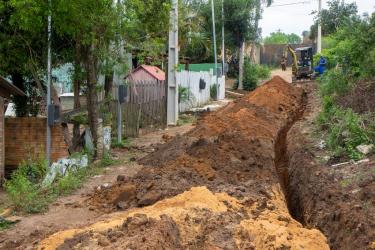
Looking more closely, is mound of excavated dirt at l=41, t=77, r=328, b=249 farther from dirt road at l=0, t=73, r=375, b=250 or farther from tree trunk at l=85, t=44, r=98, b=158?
tree trunk at l=85, t=44, r=98, b=158

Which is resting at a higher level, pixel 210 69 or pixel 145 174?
pixel 210 69

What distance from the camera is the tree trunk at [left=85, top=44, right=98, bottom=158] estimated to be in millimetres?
13953

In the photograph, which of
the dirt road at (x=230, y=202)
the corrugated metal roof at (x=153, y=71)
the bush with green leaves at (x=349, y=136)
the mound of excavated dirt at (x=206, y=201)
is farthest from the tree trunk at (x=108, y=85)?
the corrugated metal roof at (x=153, y=71)

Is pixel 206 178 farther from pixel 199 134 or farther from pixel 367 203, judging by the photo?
pixel 199 134

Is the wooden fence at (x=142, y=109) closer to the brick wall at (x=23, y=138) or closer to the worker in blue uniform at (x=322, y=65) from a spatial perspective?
the brick wall at (x=23, y=138)

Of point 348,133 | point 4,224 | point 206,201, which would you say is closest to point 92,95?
point 4,224

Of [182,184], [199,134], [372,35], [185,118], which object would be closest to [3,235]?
[182,184]

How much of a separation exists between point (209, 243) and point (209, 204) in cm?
118

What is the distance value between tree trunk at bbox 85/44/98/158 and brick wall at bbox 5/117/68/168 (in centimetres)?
114

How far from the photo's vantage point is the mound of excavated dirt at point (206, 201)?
6281 mm

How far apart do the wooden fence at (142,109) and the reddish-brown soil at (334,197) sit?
6.86 meters

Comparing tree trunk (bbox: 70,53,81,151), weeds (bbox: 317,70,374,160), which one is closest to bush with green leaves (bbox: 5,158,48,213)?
tree trunk (bbox: 70,53,81,151)

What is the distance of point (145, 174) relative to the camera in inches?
420

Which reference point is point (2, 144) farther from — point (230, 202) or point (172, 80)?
point (172, 80)
